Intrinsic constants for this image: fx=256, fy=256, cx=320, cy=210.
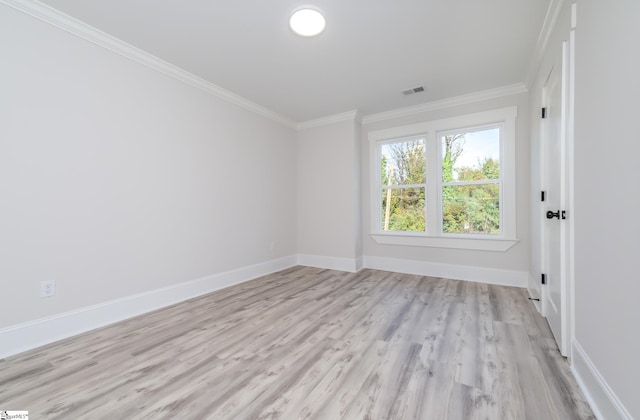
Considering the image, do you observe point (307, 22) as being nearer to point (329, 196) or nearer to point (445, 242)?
point (329, 196)

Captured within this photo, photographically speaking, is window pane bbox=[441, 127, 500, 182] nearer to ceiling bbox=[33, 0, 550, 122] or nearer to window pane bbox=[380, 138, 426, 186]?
window pane bbox=[380, 138, 426, 186]

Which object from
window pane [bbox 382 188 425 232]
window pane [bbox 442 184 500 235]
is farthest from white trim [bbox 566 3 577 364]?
window pane [bbox 382 188 425 232]

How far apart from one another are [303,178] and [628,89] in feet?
13.1

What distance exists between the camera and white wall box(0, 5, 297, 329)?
189cm

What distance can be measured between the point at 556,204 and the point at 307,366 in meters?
2.24

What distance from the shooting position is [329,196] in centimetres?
445

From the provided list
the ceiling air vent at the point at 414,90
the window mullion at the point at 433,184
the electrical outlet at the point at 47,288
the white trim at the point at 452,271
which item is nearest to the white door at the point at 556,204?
the white trim at the point at 452,271

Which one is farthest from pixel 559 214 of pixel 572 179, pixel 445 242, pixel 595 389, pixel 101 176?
pixel 101 176

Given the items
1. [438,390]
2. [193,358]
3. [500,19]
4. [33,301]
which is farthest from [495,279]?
[33,301]

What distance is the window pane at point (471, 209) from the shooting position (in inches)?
140

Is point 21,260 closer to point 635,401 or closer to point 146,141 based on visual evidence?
point 146,141

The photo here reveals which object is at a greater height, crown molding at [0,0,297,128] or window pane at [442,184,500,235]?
crown molding at [0,0,297,128]

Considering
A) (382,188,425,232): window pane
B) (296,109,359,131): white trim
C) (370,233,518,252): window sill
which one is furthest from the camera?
(296,109,359,131): white trim

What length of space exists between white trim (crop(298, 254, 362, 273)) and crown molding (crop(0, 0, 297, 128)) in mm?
2688
